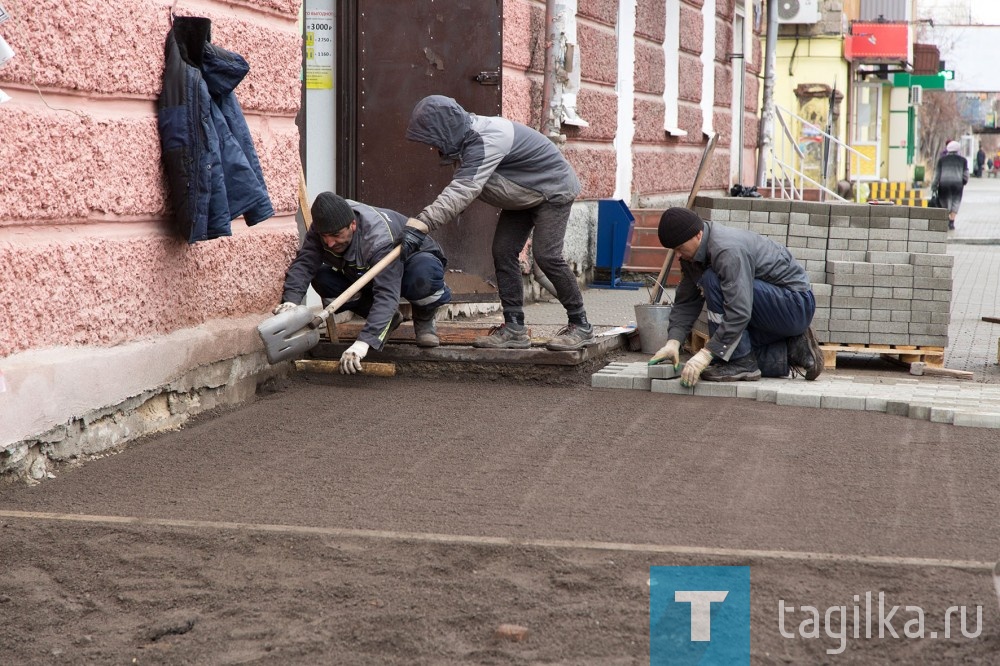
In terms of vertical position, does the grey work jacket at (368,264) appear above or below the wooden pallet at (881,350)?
above

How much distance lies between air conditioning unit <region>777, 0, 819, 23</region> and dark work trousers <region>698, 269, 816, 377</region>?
19.6m

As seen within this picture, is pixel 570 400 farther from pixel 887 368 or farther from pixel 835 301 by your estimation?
pixel 887 368

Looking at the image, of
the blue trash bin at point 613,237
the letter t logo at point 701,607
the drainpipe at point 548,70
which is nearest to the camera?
the letter t logo at point 701,607

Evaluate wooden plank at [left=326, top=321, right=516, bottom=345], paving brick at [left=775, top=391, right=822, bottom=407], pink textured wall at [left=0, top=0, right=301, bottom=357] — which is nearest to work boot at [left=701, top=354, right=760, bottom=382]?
paving brick at [left=775, top=391, right=822, bottom=407]

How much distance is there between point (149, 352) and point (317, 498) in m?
1.31

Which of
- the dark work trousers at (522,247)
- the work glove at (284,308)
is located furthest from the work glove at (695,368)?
the work glove at (284,308)

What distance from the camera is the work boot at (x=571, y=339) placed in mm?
6555

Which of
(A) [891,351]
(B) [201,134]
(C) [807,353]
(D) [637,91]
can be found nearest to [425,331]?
(B) [201,134]

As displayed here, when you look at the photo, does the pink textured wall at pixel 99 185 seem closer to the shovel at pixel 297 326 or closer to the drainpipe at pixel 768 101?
the shovel at pixel 297 326

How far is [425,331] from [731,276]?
64.0 inches

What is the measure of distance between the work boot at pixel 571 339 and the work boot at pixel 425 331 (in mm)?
597

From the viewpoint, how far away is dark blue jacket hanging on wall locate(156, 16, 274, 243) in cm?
507

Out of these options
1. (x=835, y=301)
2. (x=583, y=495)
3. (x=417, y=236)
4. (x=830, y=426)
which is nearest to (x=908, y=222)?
(x=835, y=301)

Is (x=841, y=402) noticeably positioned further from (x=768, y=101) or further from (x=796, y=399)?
(x=768, y=101)
